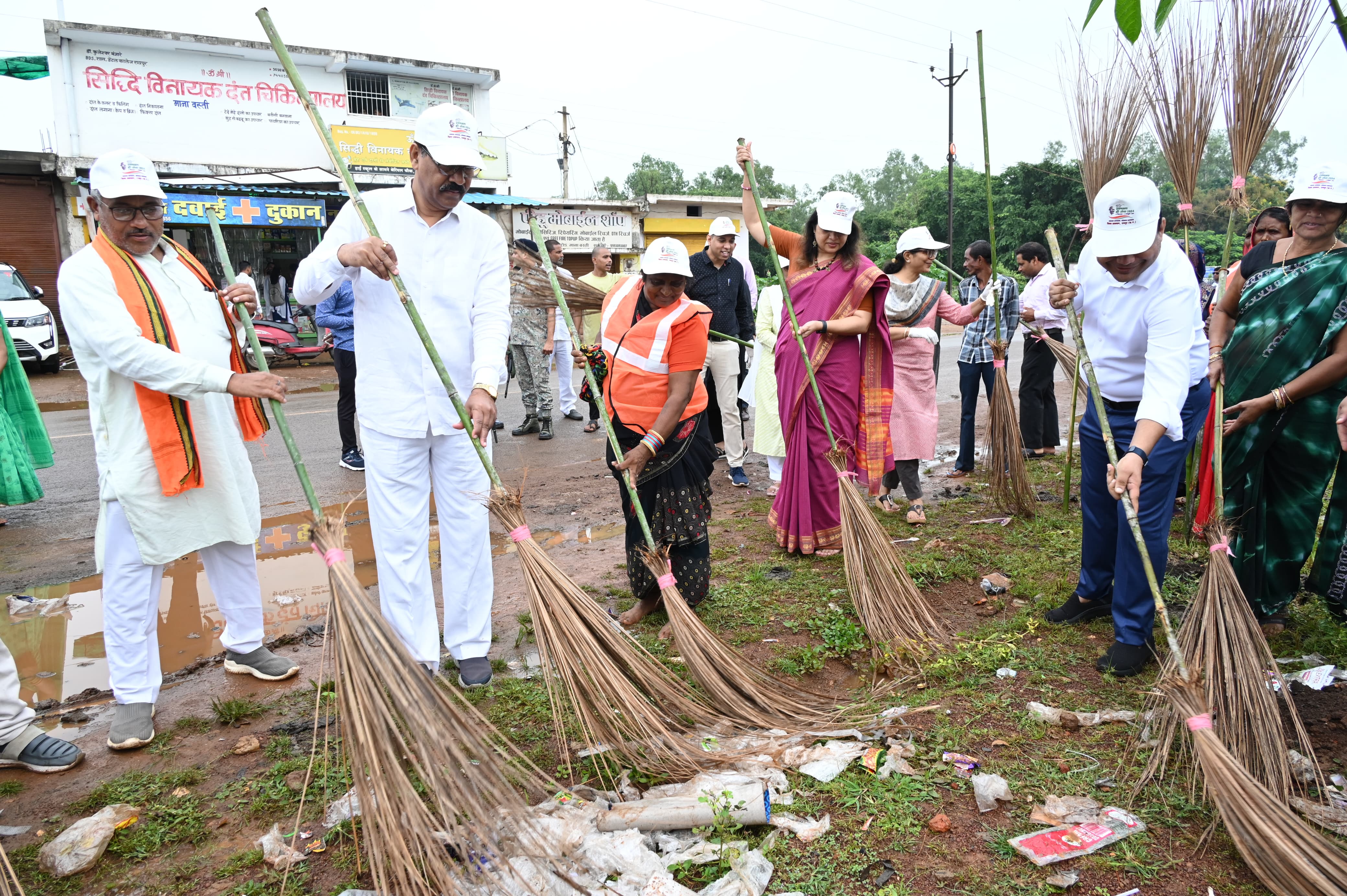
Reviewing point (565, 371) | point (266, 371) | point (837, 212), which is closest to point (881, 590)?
point (837, 212)

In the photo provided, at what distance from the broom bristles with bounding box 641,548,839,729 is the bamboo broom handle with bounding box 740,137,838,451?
57.5 inches

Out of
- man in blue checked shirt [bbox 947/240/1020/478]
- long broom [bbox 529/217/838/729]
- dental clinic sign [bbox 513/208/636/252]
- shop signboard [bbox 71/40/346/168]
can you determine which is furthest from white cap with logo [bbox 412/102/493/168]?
dental clinic sign [bbox 513/208/636/252]

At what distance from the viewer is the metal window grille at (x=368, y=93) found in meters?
21.5

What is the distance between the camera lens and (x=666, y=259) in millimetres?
3422

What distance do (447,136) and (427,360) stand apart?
733mm

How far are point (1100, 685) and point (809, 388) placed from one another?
2.05 m

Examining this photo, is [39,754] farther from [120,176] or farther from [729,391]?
[729,391]

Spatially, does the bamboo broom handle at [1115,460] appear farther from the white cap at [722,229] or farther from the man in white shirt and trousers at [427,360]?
the white cap at [722,229]

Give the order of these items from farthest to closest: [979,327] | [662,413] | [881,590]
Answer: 1. [979,327]
2. [881,590]
3. [662,413]

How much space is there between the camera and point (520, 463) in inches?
281

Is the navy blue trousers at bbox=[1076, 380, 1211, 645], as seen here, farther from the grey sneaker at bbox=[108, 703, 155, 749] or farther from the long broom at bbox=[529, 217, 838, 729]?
the grey sneaker at bbox=[108, 703, 155, 749]

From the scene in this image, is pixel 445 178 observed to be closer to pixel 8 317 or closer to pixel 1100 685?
pixel 1100 685

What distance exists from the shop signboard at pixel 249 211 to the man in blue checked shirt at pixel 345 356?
11.4 meters

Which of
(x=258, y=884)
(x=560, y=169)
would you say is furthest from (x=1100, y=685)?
(x=560, y=169)
